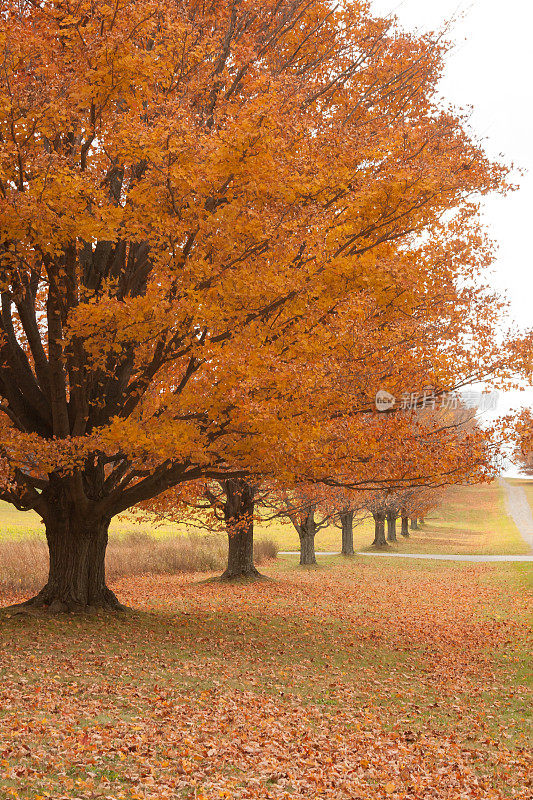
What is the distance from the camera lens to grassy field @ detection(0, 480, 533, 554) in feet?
119

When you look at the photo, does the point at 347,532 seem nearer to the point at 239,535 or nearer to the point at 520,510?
the point at 239,535

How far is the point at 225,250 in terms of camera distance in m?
8.46

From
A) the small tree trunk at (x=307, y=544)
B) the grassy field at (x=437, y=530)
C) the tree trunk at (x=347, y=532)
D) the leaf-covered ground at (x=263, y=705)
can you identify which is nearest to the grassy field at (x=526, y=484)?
the grassy field at (x=437, y=530)

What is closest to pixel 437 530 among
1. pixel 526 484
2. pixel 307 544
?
pixel 307 544

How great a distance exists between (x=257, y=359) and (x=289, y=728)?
162 inches

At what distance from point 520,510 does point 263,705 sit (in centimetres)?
6692

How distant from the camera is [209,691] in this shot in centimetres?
801

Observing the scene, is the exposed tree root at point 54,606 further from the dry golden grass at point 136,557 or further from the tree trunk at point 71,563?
the dry golden grass at point 136,557

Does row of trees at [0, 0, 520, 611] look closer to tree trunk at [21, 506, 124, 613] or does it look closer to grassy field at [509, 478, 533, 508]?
tree trunk at [21, 506, 124, 613]

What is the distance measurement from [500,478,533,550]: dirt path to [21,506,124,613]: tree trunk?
29849 mm

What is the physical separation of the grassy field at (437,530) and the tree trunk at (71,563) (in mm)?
6313

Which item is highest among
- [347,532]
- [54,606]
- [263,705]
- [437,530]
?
[54,606]

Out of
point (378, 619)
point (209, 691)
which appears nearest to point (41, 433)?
point (209, 691)

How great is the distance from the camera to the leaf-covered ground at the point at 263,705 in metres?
5.33
